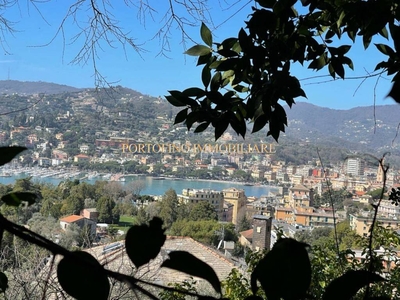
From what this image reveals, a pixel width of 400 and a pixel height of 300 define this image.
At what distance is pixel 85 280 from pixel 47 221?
20.9 ft

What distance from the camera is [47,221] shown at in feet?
20.4

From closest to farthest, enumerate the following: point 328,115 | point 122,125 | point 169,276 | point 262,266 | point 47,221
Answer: point 262,266 → point 169,276 → point 47,221 → point 328,115 → point 122,125

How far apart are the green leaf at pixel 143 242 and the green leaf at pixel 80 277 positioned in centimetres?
2

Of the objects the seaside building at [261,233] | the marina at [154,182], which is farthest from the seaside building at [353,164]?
the marina at [154,182]

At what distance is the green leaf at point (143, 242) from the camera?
23 cm

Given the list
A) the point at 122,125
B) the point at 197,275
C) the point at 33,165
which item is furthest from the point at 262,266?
the point at 122,125

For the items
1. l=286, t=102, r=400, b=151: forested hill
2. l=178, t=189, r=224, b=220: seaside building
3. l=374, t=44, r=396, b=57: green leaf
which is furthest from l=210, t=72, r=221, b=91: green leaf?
l=178, t=189, r=224, b=220: seaside building

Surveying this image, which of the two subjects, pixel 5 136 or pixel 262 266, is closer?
pixel 262 266

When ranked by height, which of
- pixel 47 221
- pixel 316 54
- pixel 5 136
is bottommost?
pixel 47 221

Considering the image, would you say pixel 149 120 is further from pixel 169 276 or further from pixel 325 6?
pixel 325 6

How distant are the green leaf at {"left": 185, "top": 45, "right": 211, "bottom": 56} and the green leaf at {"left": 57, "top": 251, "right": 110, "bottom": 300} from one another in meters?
0.89

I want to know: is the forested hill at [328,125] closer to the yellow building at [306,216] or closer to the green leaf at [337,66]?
the yellow building at [306,216]

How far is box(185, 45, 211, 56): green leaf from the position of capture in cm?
107

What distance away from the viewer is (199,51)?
1.08 m
